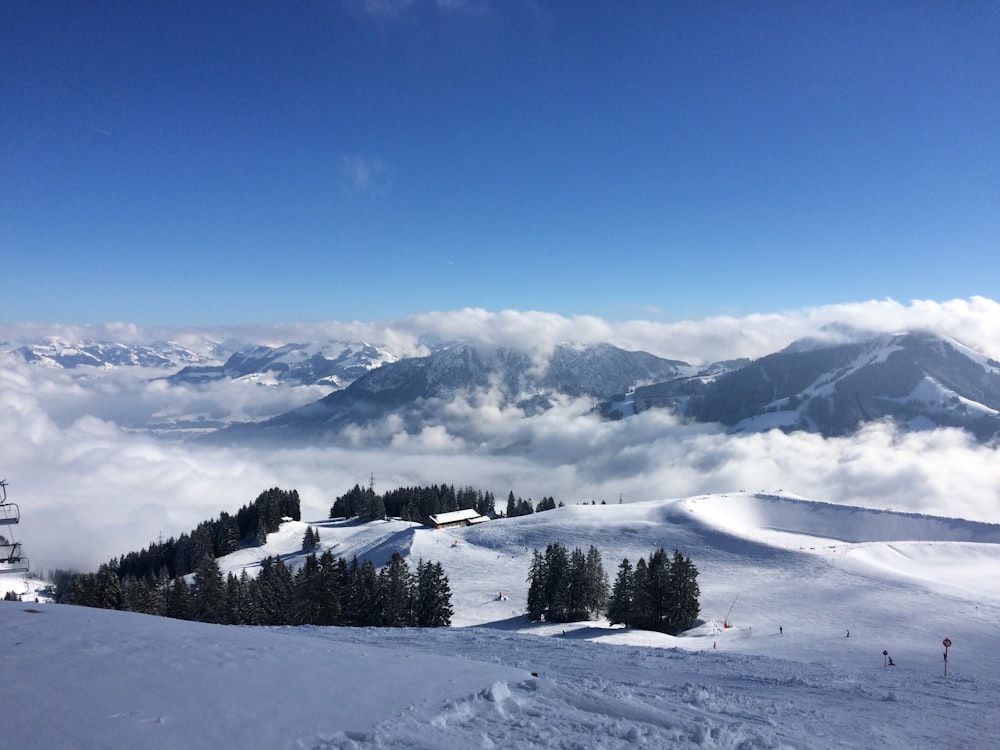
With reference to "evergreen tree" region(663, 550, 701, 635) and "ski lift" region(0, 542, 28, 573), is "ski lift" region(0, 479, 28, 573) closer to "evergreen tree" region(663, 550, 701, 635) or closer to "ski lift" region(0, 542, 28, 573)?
"ski lift" region(0, 542, 28, 573)

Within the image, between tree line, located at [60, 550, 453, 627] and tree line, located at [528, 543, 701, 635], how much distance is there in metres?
9.65

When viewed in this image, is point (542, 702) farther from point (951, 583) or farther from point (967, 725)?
point (951, 583)

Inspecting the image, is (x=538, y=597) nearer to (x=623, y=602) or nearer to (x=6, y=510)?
(x=623, y=602)

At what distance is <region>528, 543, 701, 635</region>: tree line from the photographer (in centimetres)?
4522

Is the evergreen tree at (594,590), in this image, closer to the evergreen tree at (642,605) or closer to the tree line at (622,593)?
the tree line at (622,593)

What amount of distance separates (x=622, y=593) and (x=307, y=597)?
25.3 meters

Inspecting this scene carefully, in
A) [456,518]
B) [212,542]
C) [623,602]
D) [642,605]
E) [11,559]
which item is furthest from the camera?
[456,518]

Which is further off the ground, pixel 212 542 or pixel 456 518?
pixel 456 518

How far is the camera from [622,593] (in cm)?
4600

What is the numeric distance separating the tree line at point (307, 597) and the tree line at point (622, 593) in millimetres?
9649

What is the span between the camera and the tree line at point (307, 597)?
42.2m

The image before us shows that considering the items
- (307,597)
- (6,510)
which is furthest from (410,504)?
(6,510)

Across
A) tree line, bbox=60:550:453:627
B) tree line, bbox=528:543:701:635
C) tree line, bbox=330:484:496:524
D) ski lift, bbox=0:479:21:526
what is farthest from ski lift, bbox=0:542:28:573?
tree line, bbox=330:484:496:524

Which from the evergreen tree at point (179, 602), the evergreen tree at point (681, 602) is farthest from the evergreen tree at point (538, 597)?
the evergreen tree at point (179, 602)
